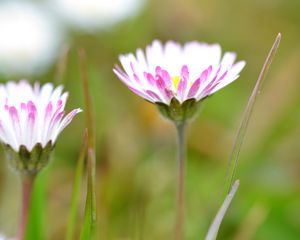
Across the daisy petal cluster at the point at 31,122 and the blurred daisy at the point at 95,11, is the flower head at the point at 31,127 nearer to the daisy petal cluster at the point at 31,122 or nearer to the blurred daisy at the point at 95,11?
the daisy petal cluster at the point at 31,122

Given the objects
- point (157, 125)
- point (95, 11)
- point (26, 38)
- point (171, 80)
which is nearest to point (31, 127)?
point (171, 80)

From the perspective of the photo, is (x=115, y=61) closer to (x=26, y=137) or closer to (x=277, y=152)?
(x=277, y=152)

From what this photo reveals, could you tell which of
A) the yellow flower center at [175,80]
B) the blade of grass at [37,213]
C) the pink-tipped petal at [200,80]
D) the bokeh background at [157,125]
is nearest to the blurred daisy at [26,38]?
the bokeh background at [157,125]

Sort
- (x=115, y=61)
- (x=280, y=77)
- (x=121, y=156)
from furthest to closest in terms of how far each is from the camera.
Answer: (x=115, y=61) → (x=280, y=77) → (x=121, y=156)

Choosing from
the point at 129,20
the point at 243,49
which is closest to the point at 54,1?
the point at 129,20

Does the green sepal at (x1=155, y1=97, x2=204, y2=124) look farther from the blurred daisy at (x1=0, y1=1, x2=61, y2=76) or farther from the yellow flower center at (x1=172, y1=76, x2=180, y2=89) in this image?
the blurred daisy at (x1=0, y1=1, x2=61, y2=76)

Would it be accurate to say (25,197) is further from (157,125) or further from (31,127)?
(157,125)
